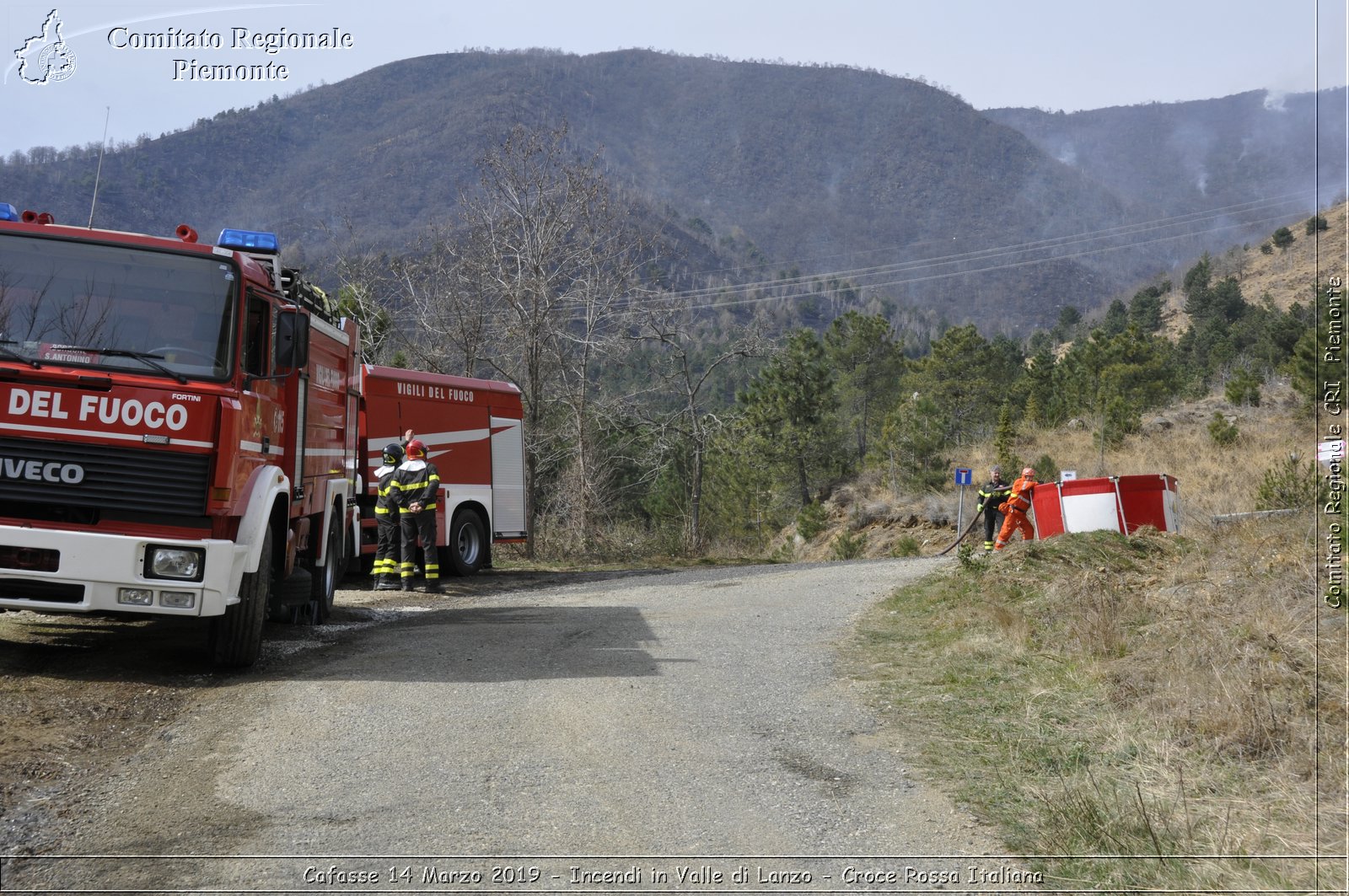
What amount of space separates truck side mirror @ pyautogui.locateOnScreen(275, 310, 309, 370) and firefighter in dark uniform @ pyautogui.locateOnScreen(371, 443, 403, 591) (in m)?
6.75

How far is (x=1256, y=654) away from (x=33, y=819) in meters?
6.22

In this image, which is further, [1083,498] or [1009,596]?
[1083,498]

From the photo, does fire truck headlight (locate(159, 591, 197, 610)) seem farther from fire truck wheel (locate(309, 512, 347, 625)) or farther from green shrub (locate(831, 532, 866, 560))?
green shrub (locate(831, 532, 866, 560))

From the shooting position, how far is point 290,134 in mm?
197875

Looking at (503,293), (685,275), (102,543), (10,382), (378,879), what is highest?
(685,275)

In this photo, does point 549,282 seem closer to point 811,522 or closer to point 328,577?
point 328,577

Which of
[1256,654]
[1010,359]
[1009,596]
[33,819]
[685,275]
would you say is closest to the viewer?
[33,819]

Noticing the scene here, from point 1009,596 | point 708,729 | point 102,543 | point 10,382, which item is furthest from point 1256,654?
point 10,382

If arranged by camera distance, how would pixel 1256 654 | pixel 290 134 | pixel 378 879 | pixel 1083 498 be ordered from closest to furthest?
pixel 378 879, pixel 1256 654, pixel 1083 498, pixel 290 134

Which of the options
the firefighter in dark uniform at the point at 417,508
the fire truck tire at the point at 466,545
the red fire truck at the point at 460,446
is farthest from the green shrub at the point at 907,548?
the firefighter in dark uniform at the point at 417,508

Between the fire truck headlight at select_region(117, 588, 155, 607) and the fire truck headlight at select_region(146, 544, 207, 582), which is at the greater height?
the fire truck headlight at select_region(146, 544, 207, 582)

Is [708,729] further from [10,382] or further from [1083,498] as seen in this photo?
[1083,498]

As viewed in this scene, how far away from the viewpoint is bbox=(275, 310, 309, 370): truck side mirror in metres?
8.32

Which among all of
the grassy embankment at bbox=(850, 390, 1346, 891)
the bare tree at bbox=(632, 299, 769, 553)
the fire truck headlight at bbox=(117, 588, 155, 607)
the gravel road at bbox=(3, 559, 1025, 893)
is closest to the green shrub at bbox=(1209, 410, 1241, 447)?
the bare tree at bbox=(632, 299, 769, 553)
